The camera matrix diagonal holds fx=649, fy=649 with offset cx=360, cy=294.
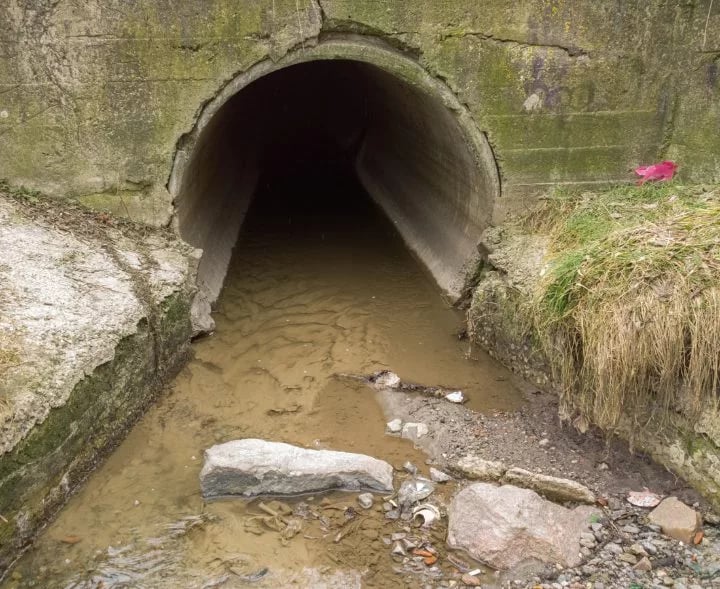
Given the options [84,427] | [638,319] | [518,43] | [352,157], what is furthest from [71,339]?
[352,157]

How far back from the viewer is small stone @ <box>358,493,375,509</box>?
13.2 ft

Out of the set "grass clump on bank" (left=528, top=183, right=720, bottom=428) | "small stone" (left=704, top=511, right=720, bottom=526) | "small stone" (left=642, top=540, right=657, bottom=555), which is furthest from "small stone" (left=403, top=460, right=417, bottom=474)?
"small stone" (left=704, top=511, right=720, bottom=526)

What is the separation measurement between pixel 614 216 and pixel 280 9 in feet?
10.3

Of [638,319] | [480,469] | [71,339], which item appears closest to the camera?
[638,319]

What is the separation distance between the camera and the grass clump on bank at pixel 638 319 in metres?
3.80

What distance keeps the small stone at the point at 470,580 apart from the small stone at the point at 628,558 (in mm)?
796

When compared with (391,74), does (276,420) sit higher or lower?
lower

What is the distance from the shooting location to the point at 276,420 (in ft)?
16.1

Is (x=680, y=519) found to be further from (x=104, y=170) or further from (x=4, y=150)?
(x=4, y=150)

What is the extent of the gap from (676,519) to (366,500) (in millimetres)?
1799

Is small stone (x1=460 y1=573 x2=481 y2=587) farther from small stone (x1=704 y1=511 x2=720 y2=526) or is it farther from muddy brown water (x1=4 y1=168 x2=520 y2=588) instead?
small stone (x1=704 y1=511 x2=720 y2=526)

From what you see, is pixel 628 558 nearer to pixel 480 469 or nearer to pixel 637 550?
pixel 637 550

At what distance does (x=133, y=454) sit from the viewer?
4480 mm

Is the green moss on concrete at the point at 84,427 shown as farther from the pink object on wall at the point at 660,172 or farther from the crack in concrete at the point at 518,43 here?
the pink object on wall at the point at 660,172
